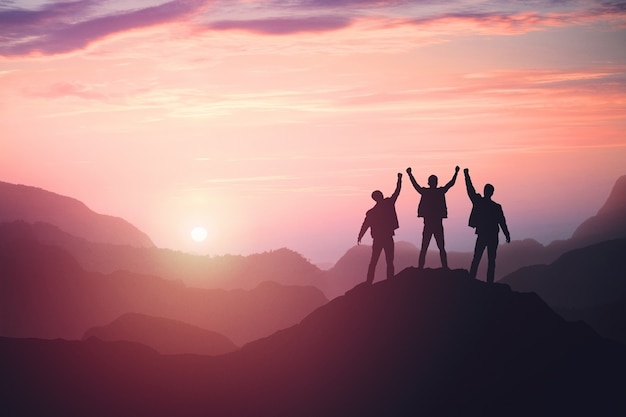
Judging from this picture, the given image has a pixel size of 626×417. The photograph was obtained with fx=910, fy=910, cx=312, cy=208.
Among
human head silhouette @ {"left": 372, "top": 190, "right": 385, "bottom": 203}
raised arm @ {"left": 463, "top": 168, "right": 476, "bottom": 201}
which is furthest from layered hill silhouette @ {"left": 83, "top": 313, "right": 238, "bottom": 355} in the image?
raised arm @ {"left": 463, "top": 168, "right": 476, "bottom": 201}

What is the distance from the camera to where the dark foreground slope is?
1161 inches

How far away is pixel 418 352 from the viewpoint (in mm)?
31188

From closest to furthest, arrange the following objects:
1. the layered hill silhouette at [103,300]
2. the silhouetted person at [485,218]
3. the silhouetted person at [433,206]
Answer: the silhouetted person at [433,206], the silhouetted person at [485,218], the layered hill silhouette at [103,300]

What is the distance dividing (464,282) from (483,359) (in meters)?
Answer: 3.17

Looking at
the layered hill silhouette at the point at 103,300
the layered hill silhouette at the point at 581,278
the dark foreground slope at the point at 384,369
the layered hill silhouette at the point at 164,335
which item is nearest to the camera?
the dark foreground slope at the point at 384,369

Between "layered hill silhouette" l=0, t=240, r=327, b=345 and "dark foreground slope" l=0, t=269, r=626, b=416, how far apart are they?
86454mm

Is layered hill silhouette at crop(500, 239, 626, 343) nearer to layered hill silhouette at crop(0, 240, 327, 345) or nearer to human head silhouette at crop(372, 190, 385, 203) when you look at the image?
layered hill silhouette at crop(0, 240, 327, 345)

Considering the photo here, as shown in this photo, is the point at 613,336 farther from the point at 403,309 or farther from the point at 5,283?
the point at 5,283

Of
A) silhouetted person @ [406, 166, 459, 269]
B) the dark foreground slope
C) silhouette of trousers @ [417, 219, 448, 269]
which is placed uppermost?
silhouetted person @ [406, 166, 459, 269]

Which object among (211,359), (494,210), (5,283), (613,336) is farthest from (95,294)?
(494,210)

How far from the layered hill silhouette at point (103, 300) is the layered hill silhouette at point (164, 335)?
122ft

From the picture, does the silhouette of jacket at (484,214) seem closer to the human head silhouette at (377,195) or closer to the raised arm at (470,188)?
the raised arm at (470,188)

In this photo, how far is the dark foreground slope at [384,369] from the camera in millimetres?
29500

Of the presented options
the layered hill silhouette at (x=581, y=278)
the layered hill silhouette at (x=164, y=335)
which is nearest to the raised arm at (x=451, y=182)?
the layered hill silhouette at (x=164, y=335)
